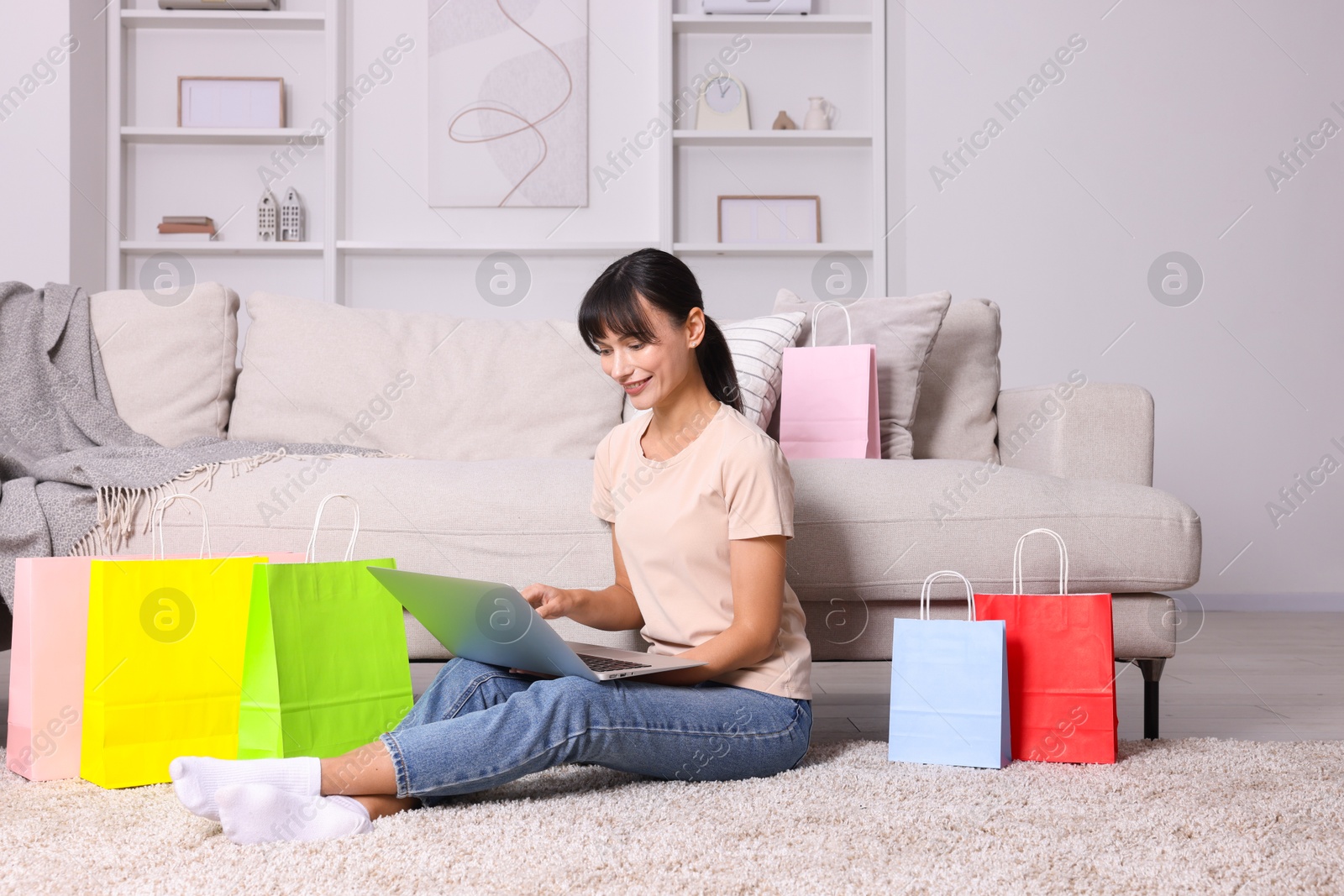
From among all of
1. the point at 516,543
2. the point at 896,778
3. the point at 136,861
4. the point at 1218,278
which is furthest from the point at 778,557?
the point at 1218,278

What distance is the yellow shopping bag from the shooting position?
124 centimetres

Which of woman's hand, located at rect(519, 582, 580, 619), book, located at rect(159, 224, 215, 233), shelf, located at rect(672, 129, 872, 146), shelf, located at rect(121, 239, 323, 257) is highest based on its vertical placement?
shelf, located at rect(672, 129, 872, 146)

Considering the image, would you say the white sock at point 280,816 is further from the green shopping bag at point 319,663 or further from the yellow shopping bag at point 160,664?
the yellow shopping bag at point 160,664

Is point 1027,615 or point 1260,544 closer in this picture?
point 1027,615

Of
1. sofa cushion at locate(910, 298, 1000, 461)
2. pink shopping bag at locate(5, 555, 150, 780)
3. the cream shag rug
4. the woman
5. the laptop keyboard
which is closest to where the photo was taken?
the cream shag rug

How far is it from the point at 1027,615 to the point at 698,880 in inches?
27.0

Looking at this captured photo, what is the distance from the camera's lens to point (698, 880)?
35.8 inches

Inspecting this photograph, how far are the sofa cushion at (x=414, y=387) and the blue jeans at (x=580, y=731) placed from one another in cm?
95

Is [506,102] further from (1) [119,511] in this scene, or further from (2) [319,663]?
(2) [319,663]

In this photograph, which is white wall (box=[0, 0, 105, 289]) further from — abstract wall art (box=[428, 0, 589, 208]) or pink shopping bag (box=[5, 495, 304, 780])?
pink shopping bag (box=[5, 495, 304, 780])

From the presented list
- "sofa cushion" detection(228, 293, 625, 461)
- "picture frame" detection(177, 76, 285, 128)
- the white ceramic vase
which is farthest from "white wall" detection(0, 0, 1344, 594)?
"sofa cushion" detection(228, 293, 625, 461)

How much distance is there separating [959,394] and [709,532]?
1.08 meters

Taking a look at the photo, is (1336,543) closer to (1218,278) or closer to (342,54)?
(1218,278)

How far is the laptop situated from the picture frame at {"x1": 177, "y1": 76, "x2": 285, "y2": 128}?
2.87 m
